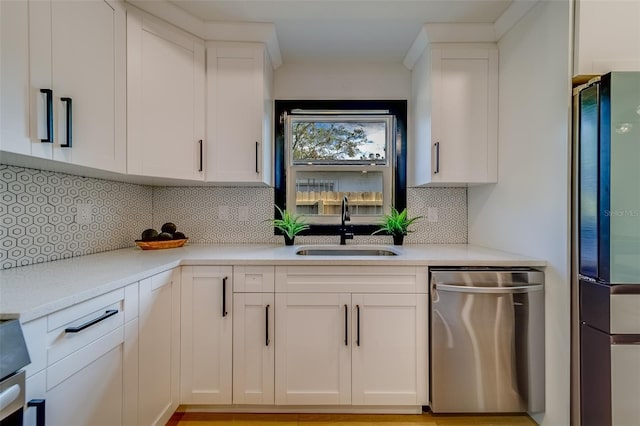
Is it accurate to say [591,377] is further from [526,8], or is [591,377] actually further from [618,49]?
[526,8]

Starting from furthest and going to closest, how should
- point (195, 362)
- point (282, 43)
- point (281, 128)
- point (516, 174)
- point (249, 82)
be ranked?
point (281, 128), point (282, 43), point (249, 82), point (516, 174), point (195, 362)

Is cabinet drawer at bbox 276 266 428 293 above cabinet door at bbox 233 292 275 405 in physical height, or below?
above

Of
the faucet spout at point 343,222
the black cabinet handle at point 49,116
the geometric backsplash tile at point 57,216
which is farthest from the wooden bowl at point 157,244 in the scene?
the faucet spout at point 343,222

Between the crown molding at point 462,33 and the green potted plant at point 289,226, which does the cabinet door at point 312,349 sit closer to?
the green potted plant at point 289,226

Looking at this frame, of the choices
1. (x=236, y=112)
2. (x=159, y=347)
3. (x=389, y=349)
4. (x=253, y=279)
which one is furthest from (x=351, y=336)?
(x=236, y=112)

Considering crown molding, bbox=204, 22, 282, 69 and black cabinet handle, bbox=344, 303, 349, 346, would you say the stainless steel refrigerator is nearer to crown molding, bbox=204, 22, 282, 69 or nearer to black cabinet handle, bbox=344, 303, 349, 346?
black cabinet handle, bbox=344, 303, 349, 346

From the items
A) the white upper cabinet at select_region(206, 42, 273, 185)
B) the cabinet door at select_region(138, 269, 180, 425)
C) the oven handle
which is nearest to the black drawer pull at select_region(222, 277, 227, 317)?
the cabinet door at select_region(138, 269, 180, 425)

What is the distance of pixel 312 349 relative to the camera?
5.71 ft

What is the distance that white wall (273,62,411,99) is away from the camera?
8.16 feet

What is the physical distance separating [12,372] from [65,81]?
44.3 inches

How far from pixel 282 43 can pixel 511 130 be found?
64.0 inches

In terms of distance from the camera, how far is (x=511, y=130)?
75.6 inches

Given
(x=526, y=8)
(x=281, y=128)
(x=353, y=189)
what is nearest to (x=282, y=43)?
(x=281, y=128)

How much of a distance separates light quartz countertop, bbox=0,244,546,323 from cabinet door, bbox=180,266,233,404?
0.12m
